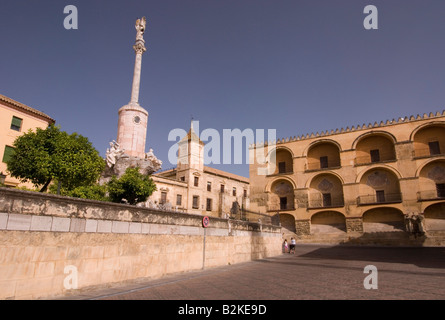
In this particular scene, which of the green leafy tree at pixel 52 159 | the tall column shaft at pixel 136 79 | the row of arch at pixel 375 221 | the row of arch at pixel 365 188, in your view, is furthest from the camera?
the row of arch at pixel 365 188

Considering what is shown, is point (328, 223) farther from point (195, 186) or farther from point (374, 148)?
point (195, 186)

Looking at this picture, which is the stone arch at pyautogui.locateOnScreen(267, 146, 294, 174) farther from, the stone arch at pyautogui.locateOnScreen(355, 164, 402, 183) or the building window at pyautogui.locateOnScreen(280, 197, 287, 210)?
the stone arch at pyautogui.locateOnScreen(355, 164, 402, 183)

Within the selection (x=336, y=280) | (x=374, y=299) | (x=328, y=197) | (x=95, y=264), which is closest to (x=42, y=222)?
(x=95, y=264)

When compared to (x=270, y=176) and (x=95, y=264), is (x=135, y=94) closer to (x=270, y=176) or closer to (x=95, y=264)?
(x=95, y=264)

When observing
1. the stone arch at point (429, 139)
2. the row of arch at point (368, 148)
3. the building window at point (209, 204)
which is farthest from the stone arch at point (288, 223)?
the stone arch at point (429, 139)

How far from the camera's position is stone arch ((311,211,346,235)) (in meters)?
33.2

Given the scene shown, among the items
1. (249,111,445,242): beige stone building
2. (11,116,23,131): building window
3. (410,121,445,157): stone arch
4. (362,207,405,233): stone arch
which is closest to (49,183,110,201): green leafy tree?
(11,116,23,131): building window

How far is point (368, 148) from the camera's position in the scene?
3491 cm

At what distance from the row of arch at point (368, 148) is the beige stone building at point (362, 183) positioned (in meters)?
0.09

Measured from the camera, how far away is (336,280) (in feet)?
26.5

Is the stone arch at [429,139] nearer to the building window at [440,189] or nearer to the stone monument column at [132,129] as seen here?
the building window at [440,189]

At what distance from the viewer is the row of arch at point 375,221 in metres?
29.5

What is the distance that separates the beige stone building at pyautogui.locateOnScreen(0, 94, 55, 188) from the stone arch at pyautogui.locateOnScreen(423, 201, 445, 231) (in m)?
40.7

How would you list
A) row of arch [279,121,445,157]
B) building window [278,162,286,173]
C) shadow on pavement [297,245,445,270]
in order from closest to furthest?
shadow on pavement [297,245,445,270], row of arch [279,121,445,157], building window [278,162,286,173]
